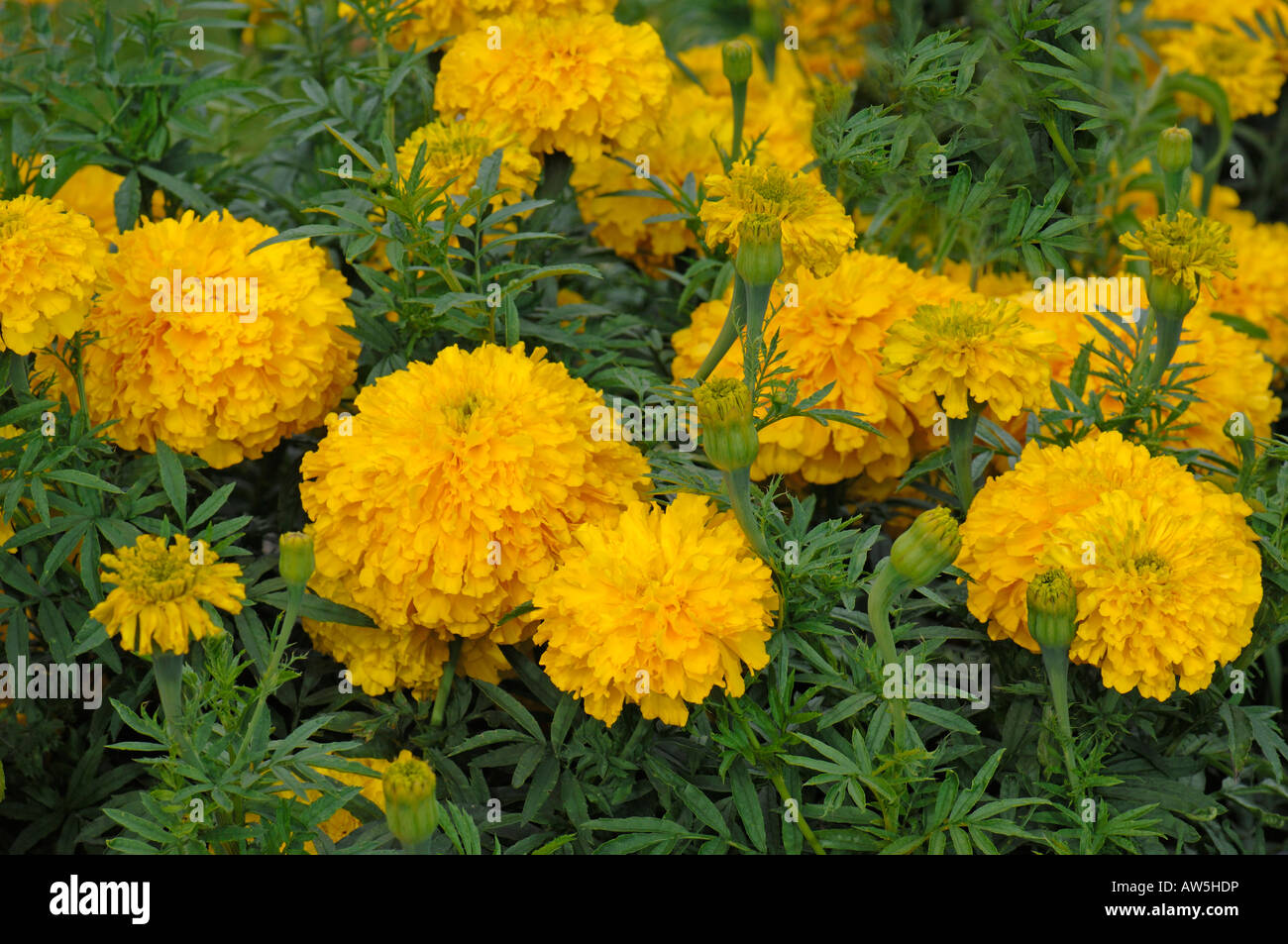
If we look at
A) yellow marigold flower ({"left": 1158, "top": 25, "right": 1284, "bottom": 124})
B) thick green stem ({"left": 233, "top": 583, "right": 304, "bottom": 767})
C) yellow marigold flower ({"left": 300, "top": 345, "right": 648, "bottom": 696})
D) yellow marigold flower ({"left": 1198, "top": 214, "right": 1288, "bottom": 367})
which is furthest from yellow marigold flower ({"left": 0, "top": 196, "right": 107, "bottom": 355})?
yellow marigold flower ({"left": 1158, "top": 25, "right": 1284, "bottom": 124})

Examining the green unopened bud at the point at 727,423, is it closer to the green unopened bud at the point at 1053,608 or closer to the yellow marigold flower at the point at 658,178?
the green unopened bud at the point at 1053,608

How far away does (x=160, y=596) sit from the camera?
3.21 ft

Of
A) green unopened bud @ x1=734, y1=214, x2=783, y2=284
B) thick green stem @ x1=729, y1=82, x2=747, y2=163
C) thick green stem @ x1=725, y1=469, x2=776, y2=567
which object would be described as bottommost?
thick green stem @ x1=725, y1=469, x2=776, y2=567

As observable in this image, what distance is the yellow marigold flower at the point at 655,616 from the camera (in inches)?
42.8

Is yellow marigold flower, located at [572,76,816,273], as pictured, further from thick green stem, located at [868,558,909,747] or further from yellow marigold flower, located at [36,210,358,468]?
thick green stem, located at [868,558,909,747]

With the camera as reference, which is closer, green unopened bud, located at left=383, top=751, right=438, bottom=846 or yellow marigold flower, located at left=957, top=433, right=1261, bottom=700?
green unopened bud, located at left=383, top=751, right=438, bottom=846

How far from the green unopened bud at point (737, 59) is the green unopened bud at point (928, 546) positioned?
2.03 feet

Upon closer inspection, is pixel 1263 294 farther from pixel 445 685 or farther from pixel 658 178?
pixel 445 685

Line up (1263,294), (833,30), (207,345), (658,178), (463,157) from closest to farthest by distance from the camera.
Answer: (207,345) → (463,157) → (658,178) → (1263,294) → (833,30)

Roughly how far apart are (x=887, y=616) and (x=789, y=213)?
368 millimetres

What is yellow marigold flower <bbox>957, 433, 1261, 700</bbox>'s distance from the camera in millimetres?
1150

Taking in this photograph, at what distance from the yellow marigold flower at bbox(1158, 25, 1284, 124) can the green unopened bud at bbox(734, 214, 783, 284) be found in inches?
56.9

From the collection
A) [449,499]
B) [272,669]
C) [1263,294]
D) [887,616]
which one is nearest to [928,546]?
[887,616]
